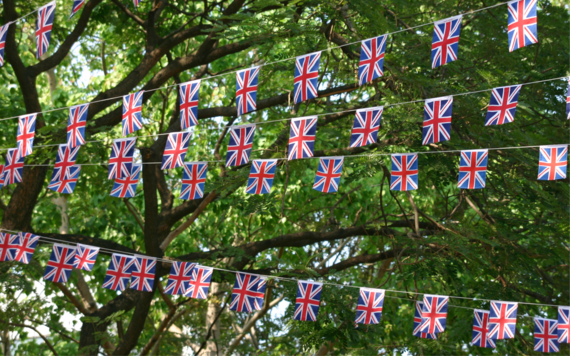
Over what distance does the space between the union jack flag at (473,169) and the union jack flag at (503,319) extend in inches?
49.4

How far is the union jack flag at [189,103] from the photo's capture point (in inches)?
179

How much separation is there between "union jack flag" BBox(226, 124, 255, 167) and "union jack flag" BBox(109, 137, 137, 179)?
898 mm

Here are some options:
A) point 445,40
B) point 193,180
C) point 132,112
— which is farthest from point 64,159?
point 445,40

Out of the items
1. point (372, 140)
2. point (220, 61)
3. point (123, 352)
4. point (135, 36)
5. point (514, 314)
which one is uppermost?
point (220, 61)

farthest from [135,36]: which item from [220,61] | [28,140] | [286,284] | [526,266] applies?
[526,266]

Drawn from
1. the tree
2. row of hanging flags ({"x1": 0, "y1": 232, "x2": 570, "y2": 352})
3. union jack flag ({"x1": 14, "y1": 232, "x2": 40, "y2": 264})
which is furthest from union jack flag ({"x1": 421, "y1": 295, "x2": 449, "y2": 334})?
union jack flag ({"x1": 14, "y1": 232, "x2": 40, "y2": 264})

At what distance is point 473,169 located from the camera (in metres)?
4.10

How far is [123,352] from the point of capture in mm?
5895

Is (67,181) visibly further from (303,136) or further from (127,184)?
(303,136)

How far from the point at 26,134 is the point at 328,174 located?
2.72m

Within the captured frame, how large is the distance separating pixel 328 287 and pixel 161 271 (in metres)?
1.86

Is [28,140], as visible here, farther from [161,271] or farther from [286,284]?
[286,284]

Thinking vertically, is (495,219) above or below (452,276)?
above

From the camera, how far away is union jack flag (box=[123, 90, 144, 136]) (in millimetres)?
4684
